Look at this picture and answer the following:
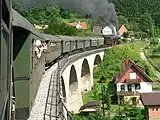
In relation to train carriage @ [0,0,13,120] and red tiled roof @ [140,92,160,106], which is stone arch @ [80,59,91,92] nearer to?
red tiled roof @ [140,92,160,106]

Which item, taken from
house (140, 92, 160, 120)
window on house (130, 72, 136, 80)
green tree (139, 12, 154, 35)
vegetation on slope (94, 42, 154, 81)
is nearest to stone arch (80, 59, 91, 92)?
vegetation on slope (94, 42, 154, 81)

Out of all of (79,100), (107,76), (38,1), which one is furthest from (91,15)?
(79,100)

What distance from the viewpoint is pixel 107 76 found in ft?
143

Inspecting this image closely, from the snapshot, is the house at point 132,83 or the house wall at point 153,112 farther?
the house at point 132,83

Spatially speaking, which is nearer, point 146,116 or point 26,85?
Result: point 26,85

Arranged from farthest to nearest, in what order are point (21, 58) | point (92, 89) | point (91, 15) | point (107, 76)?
1. point (91, 15)
2. point (107, 76)
3. point (92, 89)
4. point (21, 58)

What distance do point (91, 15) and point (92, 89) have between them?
41.7 m

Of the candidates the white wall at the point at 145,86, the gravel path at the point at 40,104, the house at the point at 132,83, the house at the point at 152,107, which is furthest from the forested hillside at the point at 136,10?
the gravel path at the point at 40,104

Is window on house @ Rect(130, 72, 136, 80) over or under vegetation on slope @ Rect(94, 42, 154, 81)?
under

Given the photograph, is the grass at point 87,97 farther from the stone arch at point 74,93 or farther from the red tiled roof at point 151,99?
the red tiled roof at point 151,99

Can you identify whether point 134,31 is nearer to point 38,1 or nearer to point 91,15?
point 91,15

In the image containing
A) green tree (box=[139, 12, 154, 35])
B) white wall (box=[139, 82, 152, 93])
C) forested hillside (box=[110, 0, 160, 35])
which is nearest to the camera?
white wall (box=[139, 82, 152, 93])

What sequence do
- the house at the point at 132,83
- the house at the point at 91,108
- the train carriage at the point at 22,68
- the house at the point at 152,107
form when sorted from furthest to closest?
1. the house at the point at 132,83
2. the house at the point at 91,108
3. the house at the point at 152,107
4. the train carriage at the point at 22,68

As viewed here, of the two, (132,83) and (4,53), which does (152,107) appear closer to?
(132,83)
